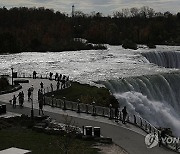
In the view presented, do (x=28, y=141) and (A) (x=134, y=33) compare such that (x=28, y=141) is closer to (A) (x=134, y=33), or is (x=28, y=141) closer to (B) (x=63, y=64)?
(B) (x=63, y=64)

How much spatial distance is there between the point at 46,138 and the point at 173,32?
108774 millimetres

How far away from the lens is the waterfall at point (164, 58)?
66.9 meters

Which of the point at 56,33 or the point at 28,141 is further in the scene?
the point at 56,33

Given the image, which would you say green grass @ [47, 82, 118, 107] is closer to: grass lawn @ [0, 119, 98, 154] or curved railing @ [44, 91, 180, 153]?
curved railing @ [44, 91, 180, 153]

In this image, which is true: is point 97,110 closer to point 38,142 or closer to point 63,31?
point 38,142

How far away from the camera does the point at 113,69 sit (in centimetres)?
Result: 5303

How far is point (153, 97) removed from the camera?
3559cm

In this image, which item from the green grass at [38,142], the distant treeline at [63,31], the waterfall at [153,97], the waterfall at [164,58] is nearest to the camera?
the green grass at [38,142]

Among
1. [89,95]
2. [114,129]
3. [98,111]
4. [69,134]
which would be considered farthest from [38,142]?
[89,95]

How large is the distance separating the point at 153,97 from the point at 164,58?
33.5 meters

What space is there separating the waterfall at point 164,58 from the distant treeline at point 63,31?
24.0 metres

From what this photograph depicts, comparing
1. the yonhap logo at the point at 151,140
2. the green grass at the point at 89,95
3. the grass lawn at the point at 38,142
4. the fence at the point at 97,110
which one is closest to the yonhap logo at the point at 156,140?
the yonhap logo at the point at 151,140

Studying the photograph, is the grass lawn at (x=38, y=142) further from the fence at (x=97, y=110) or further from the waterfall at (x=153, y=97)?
the waterfall at (x=153, y=97)

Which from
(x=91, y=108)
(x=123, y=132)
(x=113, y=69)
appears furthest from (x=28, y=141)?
(x=113, y=69)
